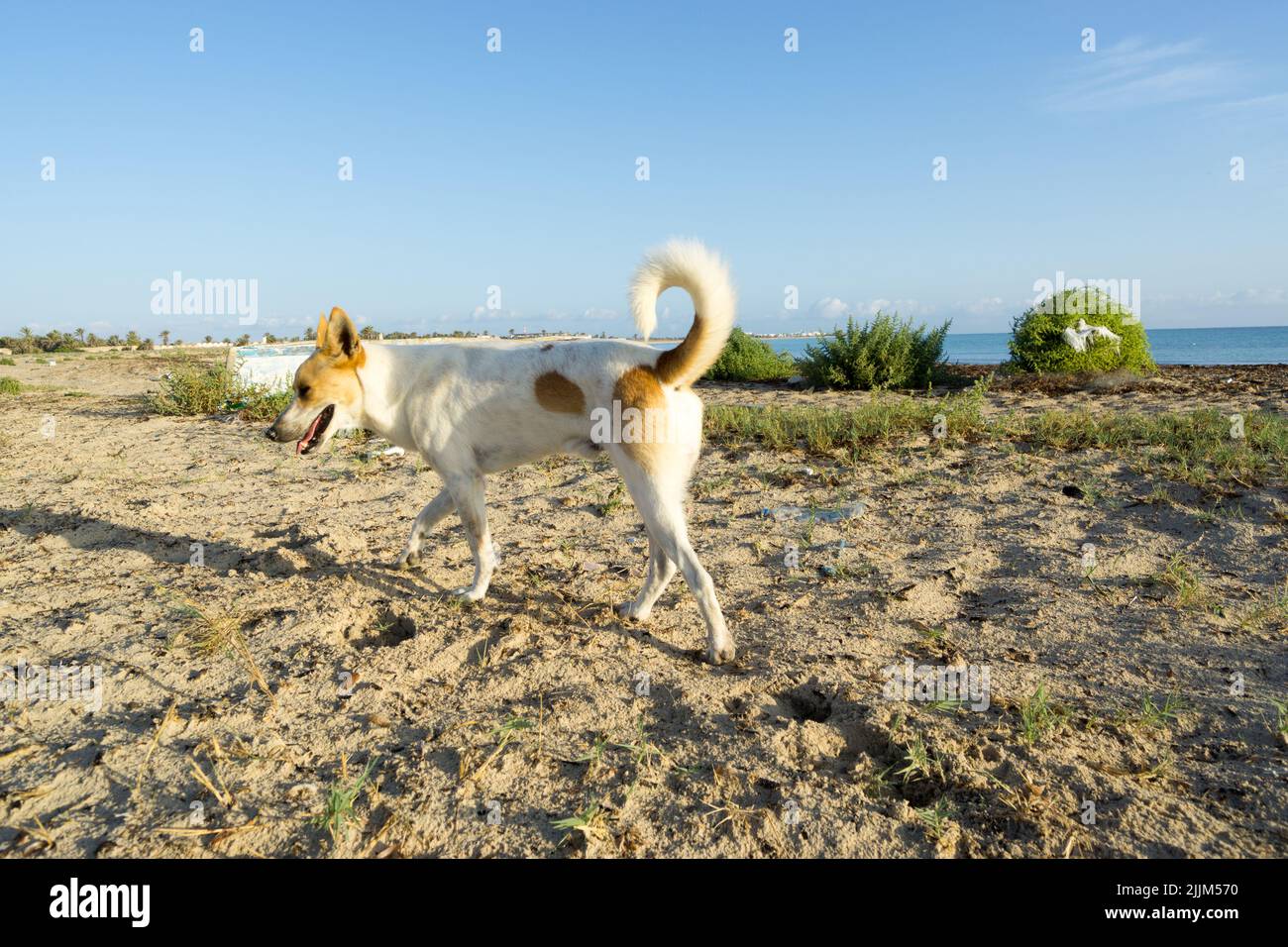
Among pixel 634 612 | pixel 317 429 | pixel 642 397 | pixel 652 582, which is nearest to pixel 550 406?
pixel 642 397

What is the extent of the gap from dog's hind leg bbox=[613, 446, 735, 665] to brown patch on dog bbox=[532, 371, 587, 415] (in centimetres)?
34

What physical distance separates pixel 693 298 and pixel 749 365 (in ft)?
34.4

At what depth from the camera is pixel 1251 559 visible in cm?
408

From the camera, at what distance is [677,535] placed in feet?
10.6

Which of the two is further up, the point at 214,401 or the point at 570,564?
the point at 214,401

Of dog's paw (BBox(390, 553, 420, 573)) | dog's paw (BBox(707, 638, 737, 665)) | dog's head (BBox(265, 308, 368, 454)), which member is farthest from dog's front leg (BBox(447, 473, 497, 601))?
dog's paw (BBox(707, 638, 737, 665))

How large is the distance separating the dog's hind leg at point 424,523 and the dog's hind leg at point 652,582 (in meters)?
1.20

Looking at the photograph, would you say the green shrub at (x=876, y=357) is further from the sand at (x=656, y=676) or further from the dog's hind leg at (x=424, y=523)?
the dog's hind leg at (x=424, y=523)

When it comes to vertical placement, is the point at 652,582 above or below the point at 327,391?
below

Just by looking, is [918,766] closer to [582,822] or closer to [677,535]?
[582,822]

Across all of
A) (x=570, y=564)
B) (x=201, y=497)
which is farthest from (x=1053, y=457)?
(x=201, y=497)
